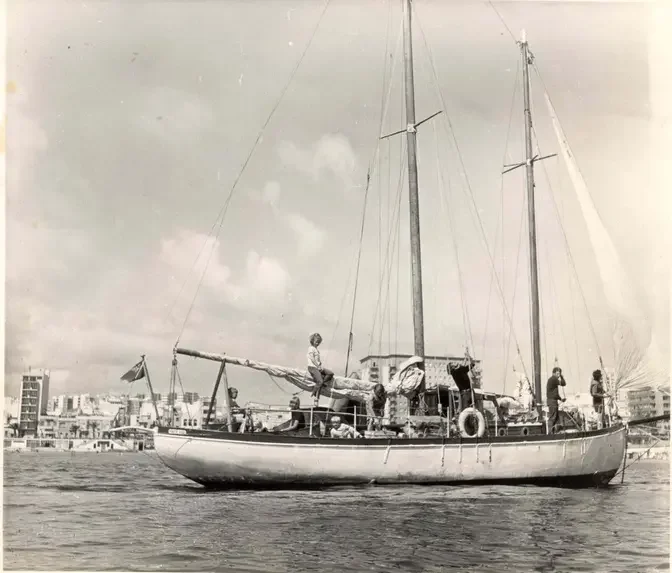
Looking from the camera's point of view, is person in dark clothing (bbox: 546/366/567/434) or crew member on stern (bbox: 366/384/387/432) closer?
crew member on stern (bbox: 366/384/387/432)

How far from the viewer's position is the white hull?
44.4ft

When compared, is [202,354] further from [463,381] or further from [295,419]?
[463,381]

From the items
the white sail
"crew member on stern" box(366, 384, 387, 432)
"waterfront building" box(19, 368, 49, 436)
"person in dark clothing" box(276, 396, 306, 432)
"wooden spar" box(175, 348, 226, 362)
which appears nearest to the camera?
"waterfront building" box(19, 368, 49, 436)

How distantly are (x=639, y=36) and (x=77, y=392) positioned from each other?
11.3 meters

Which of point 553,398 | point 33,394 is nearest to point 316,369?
point 553,398

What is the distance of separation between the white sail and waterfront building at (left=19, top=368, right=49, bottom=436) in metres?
9.88

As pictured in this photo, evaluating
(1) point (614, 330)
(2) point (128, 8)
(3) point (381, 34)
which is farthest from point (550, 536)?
(2) point (128, 8)

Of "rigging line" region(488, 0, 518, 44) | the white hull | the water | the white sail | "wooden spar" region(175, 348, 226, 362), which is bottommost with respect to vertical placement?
the water

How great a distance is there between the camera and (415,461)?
13.8 metres

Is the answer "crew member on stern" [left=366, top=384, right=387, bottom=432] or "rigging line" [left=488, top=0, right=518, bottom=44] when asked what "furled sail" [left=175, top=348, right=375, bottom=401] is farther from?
"rigging line" [left=488, top=0, right=518, bottom=44]

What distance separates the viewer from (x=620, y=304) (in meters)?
13.5

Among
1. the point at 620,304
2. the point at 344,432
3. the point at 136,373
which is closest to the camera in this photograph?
the point at 136,373

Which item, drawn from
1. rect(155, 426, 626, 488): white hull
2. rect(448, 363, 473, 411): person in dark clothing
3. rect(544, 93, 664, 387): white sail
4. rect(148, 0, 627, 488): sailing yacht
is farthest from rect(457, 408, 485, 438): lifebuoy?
rect(544, 93, 664, 387): white sail

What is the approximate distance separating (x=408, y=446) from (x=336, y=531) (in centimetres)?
339
